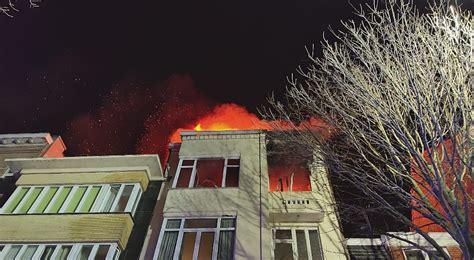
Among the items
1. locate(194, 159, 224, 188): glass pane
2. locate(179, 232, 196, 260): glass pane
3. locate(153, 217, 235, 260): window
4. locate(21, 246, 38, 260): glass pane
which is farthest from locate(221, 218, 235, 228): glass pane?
locate(21, 246, 38, 260): glass pane

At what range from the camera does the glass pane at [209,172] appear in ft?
56.8

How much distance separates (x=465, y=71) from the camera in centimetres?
1073

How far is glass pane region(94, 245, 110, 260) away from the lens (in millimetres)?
13930

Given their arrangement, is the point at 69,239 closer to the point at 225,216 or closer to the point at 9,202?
the point at 9,202

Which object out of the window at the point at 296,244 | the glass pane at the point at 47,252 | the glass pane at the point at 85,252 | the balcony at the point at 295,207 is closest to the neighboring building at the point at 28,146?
the glass pane at the point at 47,252

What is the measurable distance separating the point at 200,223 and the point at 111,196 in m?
4.46

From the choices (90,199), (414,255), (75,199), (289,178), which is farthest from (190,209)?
(414,255)

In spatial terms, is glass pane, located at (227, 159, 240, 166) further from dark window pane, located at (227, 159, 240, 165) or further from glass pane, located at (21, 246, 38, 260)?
glass pane, located at (21, 246, 38, 260)

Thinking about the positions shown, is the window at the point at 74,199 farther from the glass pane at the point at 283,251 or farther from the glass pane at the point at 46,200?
the glass pane at the point at 283,251

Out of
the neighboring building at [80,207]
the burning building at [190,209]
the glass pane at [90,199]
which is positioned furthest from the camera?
the glass pane at [90,199]

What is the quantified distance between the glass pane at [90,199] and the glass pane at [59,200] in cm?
99

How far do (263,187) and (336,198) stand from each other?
352 cm

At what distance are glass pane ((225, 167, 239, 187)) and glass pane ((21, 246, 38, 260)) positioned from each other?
24.5 feet

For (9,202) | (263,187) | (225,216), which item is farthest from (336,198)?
(9,202)
